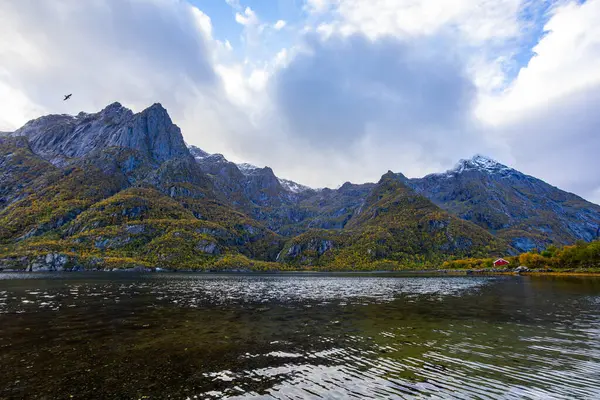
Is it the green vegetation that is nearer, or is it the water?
the water

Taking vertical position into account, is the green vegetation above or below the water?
above

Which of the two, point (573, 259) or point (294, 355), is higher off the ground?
point (573, 259)

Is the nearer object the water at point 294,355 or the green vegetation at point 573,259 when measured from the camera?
the water at point 294,355

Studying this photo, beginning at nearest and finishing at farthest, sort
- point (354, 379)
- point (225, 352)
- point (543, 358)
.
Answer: point (354, 379) → point (543, 358) → point (225, 352)

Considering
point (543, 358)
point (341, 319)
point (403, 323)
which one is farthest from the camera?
point (341, 319)

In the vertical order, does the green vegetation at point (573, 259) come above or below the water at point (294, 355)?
above

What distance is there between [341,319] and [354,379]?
80.3 ft

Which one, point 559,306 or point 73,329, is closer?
point 73,329

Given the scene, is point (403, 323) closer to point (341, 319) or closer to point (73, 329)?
point (341, 319)

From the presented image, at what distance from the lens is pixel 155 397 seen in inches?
664

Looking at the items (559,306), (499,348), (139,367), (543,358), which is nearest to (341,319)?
(499,348)

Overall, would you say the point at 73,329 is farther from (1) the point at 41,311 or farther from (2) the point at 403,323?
(2) the point at 403,323

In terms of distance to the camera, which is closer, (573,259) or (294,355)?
(294,355)

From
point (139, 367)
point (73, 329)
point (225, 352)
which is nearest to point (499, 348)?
point (225, 352)
